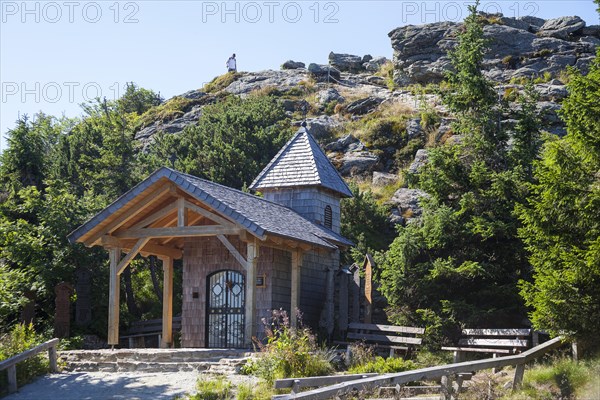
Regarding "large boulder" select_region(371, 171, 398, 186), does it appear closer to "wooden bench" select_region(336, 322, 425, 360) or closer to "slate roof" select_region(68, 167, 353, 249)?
"slate roof" select_region(68, 167, 353, 249)

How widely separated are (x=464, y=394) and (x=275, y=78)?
4862 centimetres

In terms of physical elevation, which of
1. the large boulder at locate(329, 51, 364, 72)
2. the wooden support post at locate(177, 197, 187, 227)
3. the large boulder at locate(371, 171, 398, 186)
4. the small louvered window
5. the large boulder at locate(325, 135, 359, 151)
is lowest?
the wooden support post at locate(177, 197, 187, 227)

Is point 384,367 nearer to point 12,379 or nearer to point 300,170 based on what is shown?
point 12,379

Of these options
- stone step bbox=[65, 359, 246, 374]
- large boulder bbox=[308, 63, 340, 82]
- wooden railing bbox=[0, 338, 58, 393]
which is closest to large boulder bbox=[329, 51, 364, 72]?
large boulder bbox=[308, 63, 340, 82]

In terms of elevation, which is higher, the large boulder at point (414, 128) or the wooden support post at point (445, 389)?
the large boulder at point (414, 128)

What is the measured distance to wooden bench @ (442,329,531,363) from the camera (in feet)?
60.6

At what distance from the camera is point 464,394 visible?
14211 millimetres

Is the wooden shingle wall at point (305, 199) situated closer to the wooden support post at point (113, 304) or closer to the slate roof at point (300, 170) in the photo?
the slate roof at point (300, 170)

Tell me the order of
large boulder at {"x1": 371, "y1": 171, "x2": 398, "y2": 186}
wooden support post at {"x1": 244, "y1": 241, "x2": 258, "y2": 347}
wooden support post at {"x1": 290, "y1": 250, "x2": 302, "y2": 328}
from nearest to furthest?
1. wooden support post at {"x1": 244, "y1": 241, "x2": 258, "y2": 347}
2. wooden support post at {"x1": 290, "y1": 250, "x2": 302, "y2": 328}
3. large boulder at {"x1": 371, "y1": 171, "x2": 398, "y2": 186}

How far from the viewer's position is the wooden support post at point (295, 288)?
20031 millimetres

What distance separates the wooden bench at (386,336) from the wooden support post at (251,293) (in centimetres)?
268

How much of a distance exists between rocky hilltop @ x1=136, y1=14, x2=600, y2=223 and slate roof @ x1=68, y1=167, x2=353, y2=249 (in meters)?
12.8

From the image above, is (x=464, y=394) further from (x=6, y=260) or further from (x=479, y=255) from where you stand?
(x=6, y=260)

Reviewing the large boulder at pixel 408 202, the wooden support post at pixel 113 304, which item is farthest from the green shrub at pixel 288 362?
the large boulder at pixel 408 202
